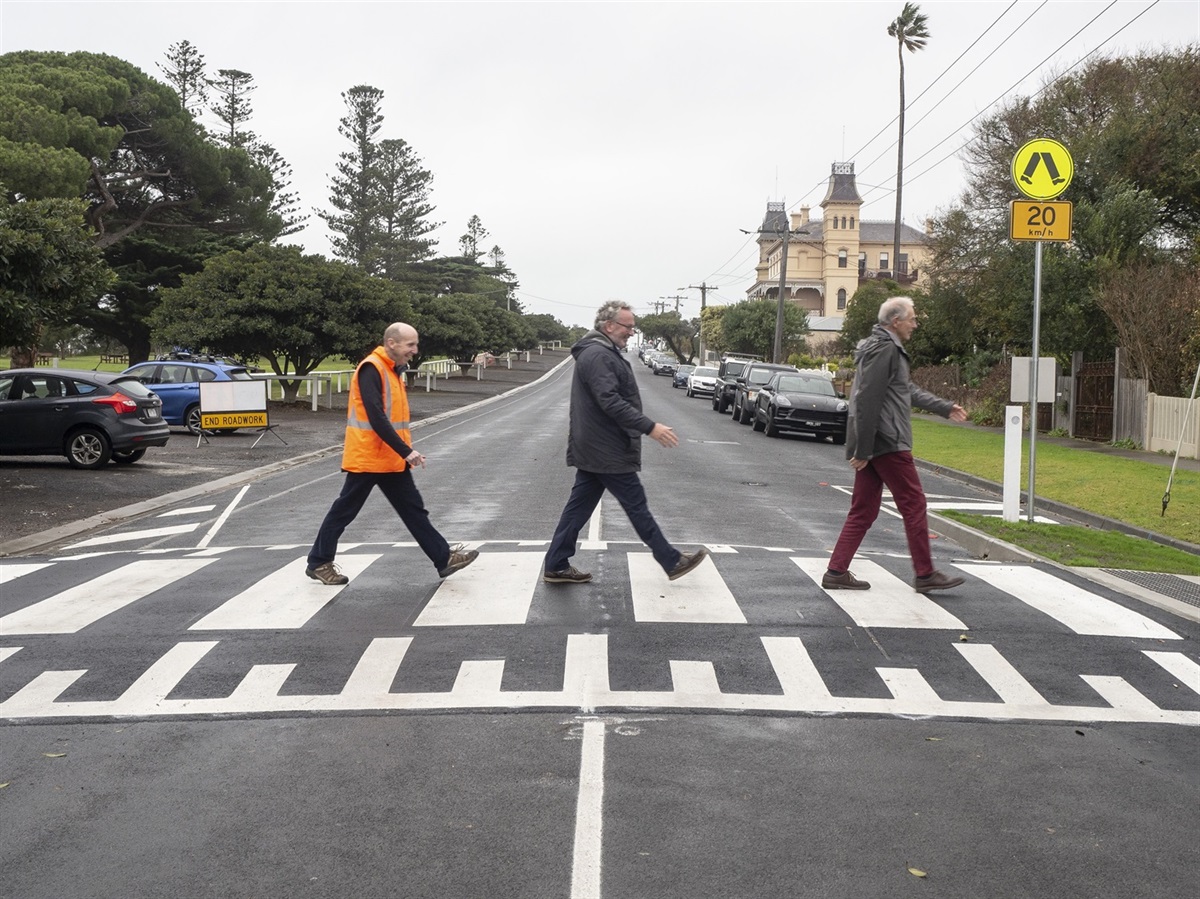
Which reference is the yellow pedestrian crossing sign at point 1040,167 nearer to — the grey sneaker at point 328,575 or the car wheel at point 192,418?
the grey sneaker at point 328,575

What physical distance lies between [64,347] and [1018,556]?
333 feet

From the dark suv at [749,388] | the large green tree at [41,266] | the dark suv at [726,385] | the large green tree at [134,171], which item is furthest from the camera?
the large green tree at [134,171]

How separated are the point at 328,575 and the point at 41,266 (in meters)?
10.9

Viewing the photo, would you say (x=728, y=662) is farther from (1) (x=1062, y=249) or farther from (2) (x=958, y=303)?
(2) (x=958, y=303)

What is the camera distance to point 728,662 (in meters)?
6.55

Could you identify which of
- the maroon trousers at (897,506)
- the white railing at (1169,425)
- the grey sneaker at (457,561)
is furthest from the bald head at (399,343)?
the white railing at (1169,425)

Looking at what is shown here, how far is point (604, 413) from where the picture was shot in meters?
8.09

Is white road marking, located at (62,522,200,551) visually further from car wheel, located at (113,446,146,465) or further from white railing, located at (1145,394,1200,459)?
white railing, located at (1145,394,1200,459)

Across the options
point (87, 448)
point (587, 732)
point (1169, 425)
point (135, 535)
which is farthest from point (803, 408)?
point (587, 732)

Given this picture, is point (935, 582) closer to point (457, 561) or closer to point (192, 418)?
point (457, 561)

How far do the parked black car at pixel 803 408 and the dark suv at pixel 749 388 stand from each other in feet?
9.18

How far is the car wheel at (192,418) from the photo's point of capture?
85.6ft

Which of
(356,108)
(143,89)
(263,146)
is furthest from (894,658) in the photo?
(356,108)

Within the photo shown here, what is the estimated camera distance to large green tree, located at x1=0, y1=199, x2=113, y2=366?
16719 millimetres
